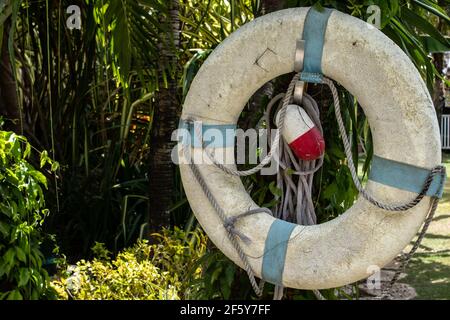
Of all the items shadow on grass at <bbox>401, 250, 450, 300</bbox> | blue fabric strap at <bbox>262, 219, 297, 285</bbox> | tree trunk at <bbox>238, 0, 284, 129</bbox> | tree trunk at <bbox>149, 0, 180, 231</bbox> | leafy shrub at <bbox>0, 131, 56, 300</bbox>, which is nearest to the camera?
blue fabric strap at <bbox>262, 219, 297, 285</bbox>

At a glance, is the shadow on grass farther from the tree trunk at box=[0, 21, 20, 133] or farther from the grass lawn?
the tree trunk at box=[0, 21, 20, 133]

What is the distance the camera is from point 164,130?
369 centimetres

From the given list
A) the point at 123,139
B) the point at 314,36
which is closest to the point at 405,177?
the point at 314,36

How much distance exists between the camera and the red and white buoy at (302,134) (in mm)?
2318

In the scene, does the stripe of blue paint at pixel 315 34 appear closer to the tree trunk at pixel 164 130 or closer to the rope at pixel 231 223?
the rope at pixel 231 223

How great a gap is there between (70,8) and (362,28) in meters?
2.41

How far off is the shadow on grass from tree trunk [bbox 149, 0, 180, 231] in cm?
177

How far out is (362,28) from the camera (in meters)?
2.18

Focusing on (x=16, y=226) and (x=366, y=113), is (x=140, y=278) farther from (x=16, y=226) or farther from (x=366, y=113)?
(x=366, y=113)

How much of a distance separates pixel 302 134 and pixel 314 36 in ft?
0.95

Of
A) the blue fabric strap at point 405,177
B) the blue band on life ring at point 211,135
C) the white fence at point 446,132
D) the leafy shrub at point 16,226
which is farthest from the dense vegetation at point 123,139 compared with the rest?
the white fence at point 446,132

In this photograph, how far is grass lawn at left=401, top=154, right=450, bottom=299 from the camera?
4777 millimetres

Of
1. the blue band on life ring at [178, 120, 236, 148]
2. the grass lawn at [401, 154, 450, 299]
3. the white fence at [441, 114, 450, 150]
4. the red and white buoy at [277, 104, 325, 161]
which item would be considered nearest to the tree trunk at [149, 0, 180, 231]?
the blue band on life ring at [178, 120, 236, 148]
